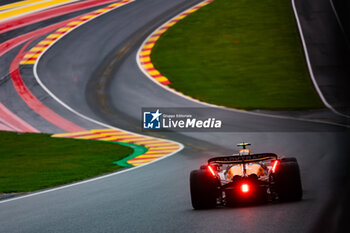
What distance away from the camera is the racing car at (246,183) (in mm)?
9289

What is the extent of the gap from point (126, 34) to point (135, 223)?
30.6m

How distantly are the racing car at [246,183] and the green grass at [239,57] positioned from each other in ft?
60.9

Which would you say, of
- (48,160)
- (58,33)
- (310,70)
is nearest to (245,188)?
(48,160)

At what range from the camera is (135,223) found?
880 centimetres

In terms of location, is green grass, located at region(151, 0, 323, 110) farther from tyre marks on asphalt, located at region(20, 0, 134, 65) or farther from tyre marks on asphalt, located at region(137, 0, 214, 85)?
tyre marks on asphalt, located at region(20, 0, 134, 65)

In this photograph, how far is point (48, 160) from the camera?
1919 cm

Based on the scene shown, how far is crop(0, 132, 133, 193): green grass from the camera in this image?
15.2m

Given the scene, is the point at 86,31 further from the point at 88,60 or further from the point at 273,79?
the point at 273,79

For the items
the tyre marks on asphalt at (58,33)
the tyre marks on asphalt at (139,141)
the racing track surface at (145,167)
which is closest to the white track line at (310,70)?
the racing track surface at (145,167)

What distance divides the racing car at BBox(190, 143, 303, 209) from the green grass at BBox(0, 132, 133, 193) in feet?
17.9

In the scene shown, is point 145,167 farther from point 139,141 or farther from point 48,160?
point 139,141

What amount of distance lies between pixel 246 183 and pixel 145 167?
7295 millimetres

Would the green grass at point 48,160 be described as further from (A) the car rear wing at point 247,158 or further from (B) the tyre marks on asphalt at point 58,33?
(B) the tyre marks on asphalt at point 58,33

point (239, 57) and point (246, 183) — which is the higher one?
point (239, 57)
